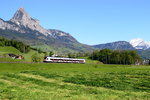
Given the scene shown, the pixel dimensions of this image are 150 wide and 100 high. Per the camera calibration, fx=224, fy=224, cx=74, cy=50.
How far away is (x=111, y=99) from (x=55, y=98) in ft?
18.0

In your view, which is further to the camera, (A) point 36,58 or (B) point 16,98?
(A) point 36,58

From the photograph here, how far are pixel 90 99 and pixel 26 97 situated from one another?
20.6 feet

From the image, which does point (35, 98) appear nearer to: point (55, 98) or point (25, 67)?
point (55, 98)

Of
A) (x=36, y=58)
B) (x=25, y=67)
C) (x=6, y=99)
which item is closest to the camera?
(x=6, y=99)

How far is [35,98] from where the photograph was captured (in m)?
21.6

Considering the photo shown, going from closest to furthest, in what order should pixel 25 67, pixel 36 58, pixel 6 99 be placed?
pixel 6 99 → pixel 25 67 → pixel 36 58

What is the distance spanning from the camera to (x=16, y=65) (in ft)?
337

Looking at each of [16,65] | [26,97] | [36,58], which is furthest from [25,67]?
[26,97]

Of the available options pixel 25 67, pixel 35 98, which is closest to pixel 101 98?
pixel 35 98

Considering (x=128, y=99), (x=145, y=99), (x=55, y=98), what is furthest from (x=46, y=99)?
(x=145, y=99)

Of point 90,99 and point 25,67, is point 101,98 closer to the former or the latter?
point 90,99

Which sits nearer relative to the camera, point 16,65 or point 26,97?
point 26,97

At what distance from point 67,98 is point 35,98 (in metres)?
3.09

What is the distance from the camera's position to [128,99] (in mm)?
21859
